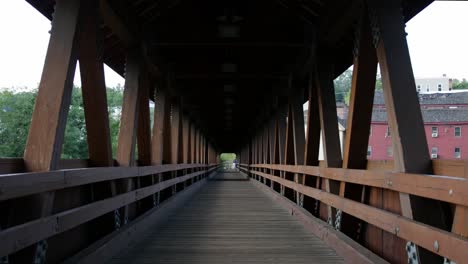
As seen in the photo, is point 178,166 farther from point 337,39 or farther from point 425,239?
point 425,239

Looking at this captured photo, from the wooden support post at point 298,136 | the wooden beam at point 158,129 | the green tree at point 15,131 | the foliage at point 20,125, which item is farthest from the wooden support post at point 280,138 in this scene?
the green tree at point 15,131

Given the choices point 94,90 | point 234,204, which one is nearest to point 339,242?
point 94,90

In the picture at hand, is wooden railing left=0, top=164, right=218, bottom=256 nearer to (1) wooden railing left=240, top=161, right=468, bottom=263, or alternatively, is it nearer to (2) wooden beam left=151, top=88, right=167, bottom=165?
(1) wooden railing left=240, top=161, right=468, bottom=263

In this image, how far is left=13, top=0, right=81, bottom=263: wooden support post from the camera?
2832 mm

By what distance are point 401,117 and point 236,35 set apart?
465 centimetres

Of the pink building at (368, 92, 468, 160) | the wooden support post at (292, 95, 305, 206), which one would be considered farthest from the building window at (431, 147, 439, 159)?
the wooden support post at (292, 95, 305, 206)

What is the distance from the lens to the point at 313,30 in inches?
263

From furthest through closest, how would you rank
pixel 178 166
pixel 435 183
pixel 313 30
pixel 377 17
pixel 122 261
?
pixel 178 166 < pixel 313 30 < pixel 122 261 < pixel 377 17 < pixel 435 183

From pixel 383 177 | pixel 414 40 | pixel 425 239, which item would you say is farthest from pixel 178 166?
pixel 425 239

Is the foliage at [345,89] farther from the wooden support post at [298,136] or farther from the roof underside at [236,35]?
the wooden support post at [298,136]

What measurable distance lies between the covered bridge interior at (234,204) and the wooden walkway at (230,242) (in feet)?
0.09

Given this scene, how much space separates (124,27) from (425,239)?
4.36 meters

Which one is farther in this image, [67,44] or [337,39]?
[337,39]

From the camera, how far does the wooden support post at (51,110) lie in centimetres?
283
